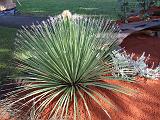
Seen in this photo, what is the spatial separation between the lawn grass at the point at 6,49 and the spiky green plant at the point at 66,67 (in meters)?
1.87

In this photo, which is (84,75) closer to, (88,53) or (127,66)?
(88,53)

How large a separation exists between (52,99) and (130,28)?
3496 millimetres

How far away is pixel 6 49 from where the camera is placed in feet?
33.0

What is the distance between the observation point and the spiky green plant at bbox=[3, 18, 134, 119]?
482 centimetres

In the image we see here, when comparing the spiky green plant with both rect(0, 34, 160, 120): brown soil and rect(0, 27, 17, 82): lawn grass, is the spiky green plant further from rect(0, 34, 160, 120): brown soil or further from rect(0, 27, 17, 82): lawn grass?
rect(0, 27, 17, 82): lawn grass

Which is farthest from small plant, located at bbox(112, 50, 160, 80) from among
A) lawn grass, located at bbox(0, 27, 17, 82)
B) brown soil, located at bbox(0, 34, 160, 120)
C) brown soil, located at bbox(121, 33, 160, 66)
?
lawn grass, located at bbox(0, 27, 17, 82)

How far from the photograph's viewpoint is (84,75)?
4.92 metres

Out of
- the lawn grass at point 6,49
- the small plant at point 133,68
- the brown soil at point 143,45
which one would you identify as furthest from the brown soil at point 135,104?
the lawn grass at point 6,49

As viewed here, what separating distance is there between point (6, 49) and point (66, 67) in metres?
5.40

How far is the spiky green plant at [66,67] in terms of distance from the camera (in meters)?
4.82

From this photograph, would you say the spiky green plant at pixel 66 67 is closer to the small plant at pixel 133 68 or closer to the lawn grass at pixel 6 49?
the small plant at pixel 133 68

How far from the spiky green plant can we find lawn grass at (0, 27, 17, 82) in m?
1.87

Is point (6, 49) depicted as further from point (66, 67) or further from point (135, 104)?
point (135, 104)

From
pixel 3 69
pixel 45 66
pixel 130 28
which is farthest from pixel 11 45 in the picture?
pixel 45 66
